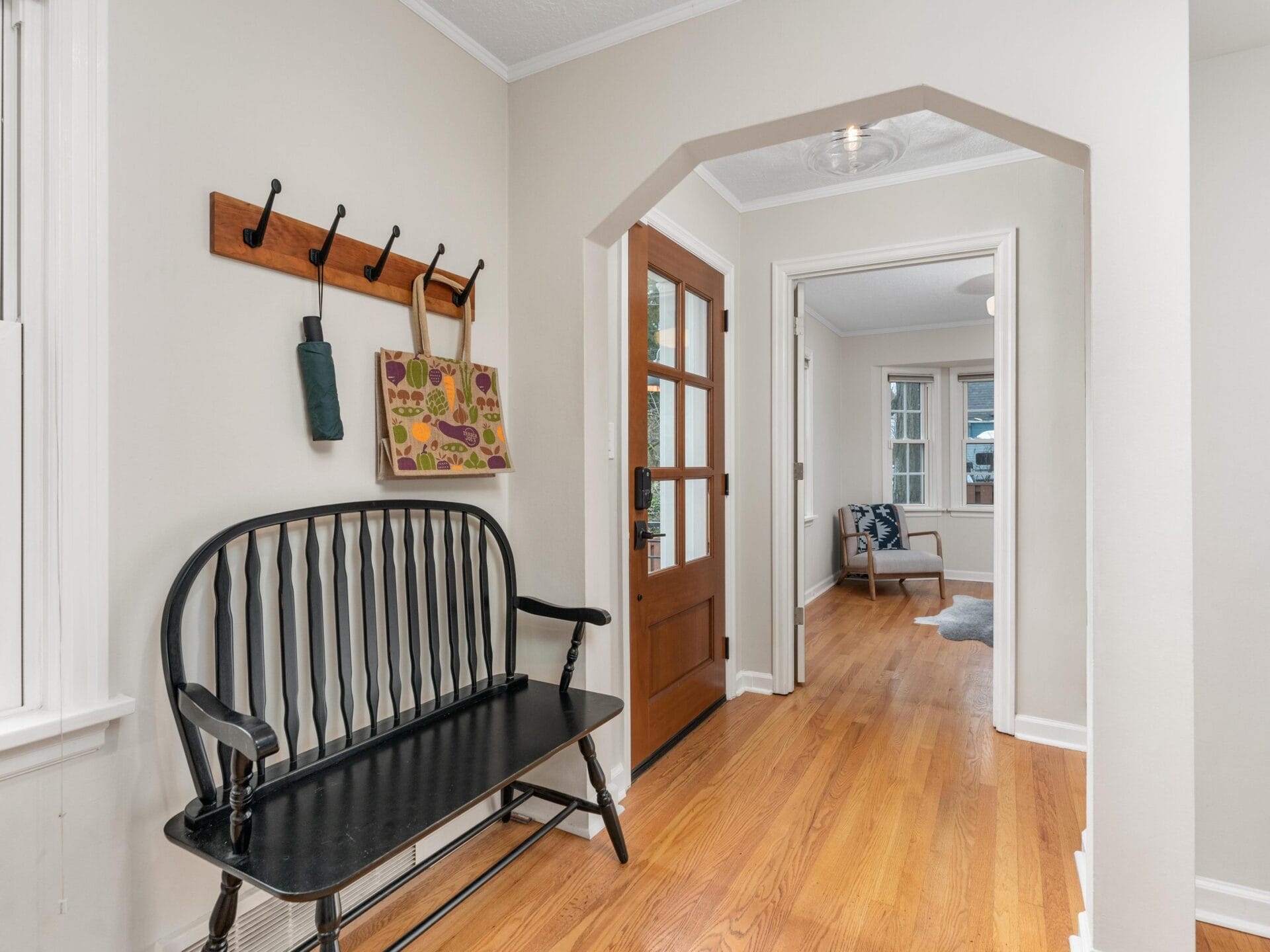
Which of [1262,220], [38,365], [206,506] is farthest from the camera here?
[1262,220]

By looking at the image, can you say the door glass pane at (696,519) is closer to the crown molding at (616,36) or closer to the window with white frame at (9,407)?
the crown molding at (616,36)

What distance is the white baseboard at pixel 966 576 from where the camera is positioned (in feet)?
22.1

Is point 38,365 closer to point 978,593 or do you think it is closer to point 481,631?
point 481,631

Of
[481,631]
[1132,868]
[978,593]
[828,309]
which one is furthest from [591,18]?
[978,593]

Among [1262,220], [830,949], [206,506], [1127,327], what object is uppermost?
[1262,220]

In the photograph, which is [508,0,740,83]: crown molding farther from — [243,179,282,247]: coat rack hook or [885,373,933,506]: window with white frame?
[885,373,933,506]: window with white frame

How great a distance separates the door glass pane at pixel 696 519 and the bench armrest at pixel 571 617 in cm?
97

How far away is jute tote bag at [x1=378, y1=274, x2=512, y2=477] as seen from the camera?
1787 mm

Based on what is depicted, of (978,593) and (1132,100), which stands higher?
(1132,100)

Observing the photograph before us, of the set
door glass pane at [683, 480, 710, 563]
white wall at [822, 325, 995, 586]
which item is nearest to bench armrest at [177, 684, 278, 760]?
door glass pane at [683, 480, 710, 563]

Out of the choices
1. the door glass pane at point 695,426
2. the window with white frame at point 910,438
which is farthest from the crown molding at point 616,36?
the window with white frame at point 910,438

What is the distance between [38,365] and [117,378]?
4.4 inches

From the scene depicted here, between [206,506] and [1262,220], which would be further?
[1262,220]

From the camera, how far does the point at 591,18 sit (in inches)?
77.2
